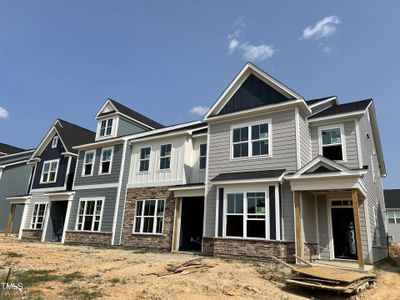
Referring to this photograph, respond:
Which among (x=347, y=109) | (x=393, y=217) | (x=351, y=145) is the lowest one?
(x=393, y=217)

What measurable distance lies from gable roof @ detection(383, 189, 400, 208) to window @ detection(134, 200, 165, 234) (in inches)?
1228

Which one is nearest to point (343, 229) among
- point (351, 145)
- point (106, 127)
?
point (351, 145)

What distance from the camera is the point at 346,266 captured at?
1151 centimetres

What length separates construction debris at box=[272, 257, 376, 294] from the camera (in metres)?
7.96

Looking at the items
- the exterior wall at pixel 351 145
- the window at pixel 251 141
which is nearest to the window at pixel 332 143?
the exterior wall at pixel 351 145

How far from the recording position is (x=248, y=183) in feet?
44.8

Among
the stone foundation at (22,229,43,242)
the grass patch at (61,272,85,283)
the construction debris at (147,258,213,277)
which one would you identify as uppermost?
the stone foundation at (22,229,43,242)

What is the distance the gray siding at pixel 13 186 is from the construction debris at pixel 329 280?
30801 mm

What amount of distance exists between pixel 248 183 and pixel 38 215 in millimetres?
19128

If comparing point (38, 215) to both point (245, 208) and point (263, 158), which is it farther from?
point (263, 158)

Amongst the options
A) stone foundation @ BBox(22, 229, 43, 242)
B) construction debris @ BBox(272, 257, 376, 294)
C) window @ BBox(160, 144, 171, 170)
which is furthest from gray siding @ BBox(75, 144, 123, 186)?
construction debris @ BBox(272, 257, 376, 294)

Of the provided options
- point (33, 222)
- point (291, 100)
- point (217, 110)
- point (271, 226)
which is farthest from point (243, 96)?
point (33, 222)

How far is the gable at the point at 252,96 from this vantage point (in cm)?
1480

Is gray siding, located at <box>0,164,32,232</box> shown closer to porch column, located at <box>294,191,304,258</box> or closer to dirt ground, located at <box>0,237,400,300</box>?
dirt ground, located at <box>0,237,400,300</box>
